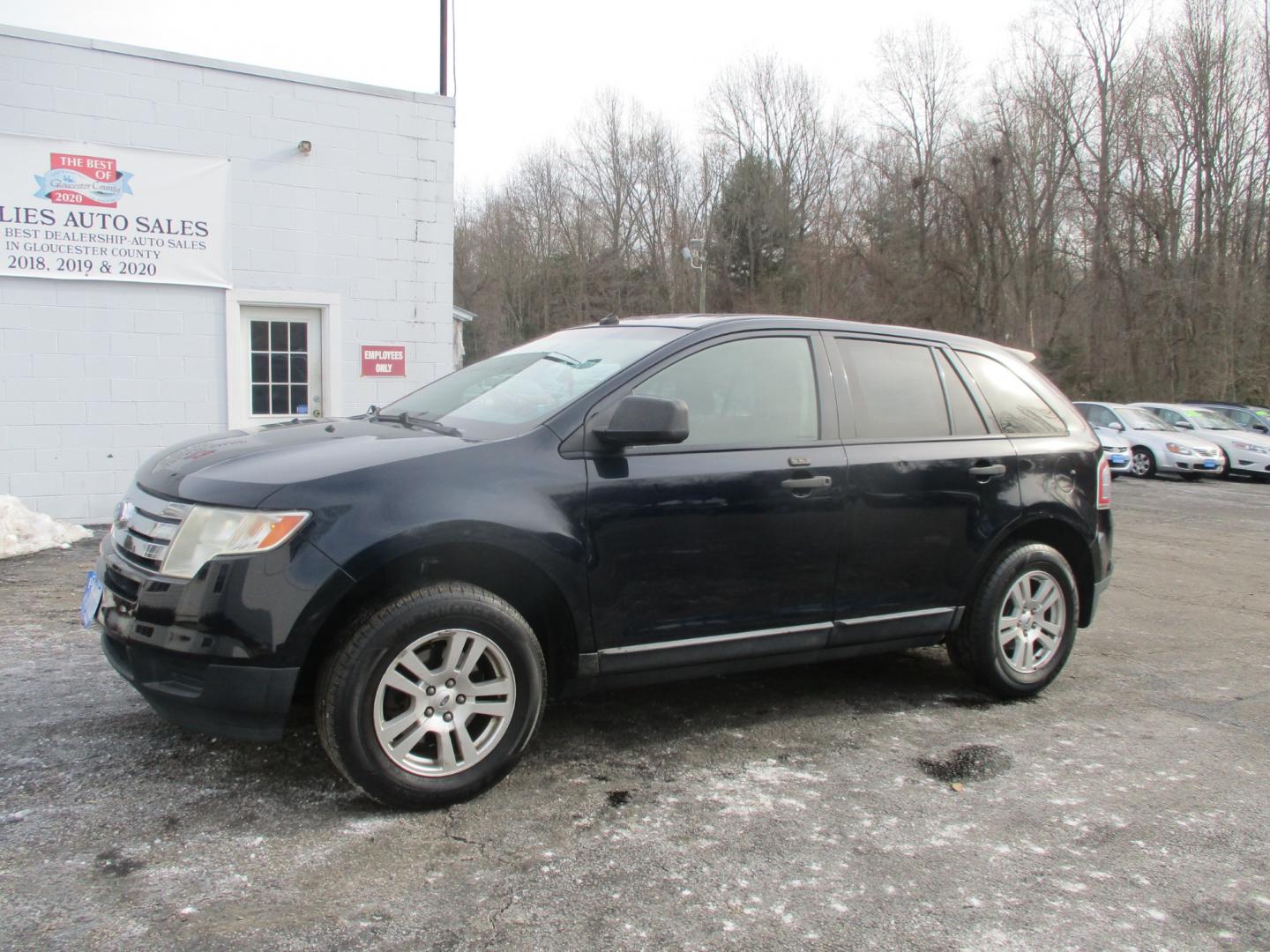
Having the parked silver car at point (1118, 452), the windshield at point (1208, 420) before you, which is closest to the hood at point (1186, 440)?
the parked silver car at point (1118, 452)

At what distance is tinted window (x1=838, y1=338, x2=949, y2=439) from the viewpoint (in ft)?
13.7

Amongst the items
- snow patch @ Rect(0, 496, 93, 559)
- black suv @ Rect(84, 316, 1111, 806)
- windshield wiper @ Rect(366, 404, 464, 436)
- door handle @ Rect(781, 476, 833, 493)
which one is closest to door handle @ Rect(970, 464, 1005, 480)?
black suv @ Rect(84, 316, 1111, 806)

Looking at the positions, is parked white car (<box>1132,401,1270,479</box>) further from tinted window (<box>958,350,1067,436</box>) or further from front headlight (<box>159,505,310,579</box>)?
front headlight (<box>159,505,310,579</box>)

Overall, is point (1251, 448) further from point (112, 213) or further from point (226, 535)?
point (226, 535)

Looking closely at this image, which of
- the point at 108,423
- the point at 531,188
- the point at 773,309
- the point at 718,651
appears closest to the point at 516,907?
the point at 718,651

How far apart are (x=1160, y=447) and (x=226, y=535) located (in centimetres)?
1821

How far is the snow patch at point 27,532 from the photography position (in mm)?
7512

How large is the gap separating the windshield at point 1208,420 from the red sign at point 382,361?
1591cm

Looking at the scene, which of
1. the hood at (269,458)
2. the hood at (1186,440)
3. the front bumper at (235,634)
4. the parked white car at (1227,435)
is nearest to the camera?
the front bumper at (235,634)

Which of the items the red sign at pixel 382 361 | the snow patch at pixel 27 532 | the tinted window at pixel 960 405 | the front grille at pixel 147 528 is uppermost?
the red sign at pixel 382 361

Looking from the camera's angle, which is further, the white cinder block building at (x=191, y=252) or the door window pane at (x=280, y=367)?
the door window pane at (x=280, y=367)

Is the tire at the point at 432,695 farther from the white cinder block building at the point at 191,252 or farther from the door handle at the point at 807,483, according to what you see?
the white cinder block building at the point at 191,252

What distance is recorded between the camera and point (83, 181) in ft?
28.6

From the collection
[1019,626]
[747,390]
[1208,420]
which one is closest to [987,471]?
[1019,626]
